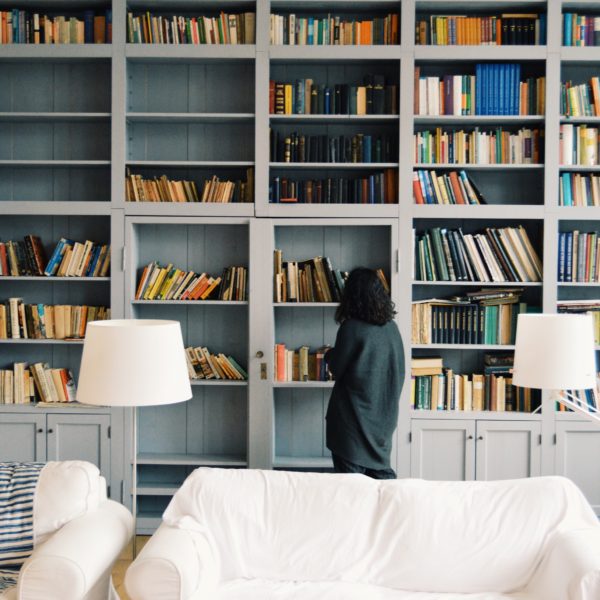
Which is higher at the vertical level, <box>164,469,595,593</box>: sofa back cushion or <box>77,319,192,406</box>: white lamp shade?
<box>77,319,192,406</box>: white lamp shade

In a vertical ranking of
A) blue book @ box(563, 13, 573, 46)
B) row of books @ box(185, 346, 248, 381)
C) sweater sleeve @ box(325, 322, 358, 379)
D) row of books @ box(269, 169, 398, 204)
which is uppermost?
blue book @ box(563, 13, 573, 46)

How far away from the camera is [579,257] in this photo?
423 centimetres

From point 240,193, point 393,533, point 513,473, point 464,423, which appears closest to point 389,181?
point 240,193

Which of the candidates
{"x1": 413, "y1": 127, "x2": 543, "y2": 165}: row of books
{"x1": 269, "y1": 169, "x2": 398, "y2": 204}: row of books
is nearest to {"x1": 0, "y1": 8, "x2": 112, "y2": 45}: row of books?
{"x1": 269, "y1": 169, "x2": 398, "y2": 204}: row of books

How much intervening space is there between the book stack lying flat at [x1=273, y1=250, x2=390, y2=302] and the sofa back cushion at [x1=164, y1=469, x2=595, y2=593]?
1.71m

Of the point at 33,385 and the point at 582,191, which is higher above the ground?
the point at 582,191

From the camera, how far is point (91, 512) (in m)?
2.74

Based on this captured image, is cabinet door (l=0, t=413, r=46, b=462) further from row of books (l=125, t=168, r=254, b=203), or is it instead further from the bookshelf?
row of books (l=125, t=168, r=254, b=203)

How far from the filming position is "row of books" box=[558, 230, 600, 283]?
422 centimetres

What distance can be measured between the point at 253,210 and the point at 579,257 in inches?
77.8

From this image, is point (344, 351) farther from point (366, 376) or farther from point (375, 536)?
point (375, 536)

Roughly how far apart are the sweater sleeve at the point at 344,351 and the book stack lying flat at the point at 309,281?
0.89 meters

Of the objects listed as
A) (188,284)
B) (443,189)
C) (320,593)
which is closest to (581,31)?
(443,189)

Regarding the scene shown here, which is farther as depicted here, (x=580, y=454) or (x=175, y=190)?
(x=175, y=190)
